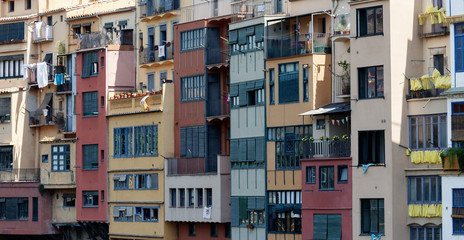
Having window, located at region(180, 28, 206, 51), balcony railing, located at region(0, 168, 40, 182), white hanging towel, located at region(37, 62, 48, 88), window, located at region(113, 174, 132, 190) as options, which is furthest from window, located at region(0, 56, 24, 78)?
window, located at region(180, 28, 206, 51)

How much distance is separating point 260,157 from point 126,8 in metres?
18.0

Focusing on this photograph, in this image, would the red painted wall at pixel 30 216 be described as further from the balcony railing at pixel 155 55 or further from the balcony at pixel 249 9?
the balcony at pixel 249 9

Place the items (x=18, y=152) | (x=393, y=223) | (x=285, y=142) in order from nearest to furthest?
1. (x=393, y=223)
2. (x=285, y=142)
3. (x=18, y=152)

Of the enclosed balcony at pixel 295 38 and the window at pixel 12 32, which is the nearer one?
the enclosed balcony at pixel 295 38

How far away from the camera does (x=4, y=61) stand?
94438mm

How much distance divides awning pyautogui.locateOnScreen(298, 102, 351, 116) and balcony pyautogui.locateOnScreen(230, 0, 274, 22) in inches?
299

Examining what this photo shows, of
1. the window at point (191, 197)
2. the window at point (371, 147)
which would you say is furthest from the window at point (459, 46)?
the window at point (191, 197)

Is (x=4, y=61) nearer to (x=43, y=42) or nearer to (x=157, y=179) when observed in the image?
(x=43, y=42)

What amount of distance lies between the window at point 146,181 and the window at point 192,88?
16.7ft

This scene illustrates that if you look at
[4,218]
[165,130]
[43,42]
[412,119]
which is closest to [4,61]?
[43,42]

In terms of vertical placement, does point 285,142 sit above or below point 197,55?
below

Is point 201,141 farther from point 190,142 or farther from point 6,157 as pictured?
point 6,157

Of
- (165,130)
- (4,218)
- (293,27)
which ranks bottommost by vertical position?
(4,218)

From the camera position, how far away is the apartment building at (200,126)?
75688mm
